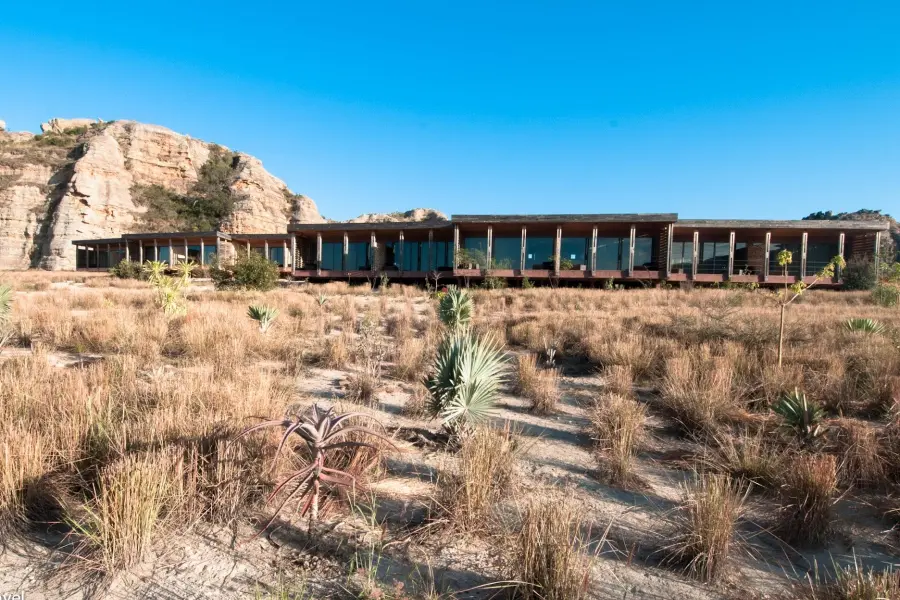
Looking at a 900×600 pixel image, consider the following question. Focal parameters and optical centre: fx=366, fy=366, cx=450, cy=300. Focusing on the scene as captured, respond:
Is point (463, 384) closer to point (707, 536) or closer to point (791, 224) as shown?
point (707, 536)

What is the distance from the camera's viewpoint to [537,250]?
28.7 meters

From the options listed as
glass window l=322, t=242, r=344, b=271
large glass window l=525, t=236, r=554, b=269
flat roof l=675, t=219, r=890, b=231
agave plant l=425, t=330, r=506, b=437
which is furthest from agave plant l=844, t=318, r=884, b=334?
glass window l=322, t=242, r=344, b=271

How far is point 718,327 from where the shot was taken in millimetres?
7645

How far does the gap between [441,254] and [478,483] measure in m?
27.7

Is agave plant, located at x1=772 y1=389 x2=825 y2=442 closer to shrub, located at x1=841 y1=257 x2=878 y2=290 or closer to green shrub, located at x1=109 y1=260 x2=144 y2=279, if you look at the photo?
shrub, located at x1=841 y1=257 x2=878 y2=290

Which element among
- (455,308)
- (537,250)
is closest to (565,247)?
(537,250)

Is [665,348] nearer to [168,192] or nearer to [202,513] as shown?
[202,513]

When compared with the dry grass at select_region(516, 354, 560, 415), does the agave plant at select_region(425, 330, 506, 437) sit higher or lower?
higher

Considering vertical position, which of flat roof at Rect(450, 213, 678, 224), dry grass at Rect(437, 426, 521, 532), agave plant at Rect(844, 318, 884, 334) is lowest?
dry grass at Rect(437, 426, 521, 532)

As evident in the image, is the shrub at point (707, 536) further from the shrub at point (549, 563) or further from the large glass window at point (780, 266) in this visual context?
the large glass window at point (780, 266)

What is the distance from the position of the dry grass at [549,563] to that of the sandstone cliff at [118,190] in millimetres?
50369

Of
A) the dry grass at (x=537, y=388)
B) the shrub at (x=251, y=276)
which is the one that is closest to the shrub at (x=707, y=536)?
the dry grass at (x=537, y=388)

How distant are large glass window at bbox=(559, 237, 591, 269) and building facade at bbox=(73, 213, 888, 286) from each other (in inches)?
2.9

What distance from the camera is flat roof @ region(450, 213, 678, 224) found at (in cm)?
2262
